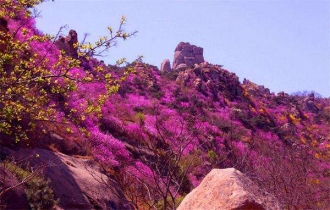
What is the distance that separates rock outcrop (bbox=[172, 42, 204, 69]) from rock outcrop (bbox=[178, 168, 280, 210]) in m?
59.9

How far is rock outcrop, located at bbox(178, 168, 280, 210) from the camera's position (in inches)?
151

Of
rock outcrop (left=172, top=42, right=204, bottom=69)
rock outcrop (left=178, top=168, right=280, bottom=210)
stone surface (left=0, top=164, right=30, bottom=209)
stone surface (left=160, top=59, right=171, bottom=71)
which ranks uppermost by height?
rock outcrop (left=172, top=42, right=204, bottom=69)

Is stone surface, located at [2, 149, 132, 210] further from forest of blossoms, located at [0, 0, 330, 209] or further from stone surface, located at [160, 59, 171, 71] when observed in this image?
stone surface, located at [160, 59, 171, 71]

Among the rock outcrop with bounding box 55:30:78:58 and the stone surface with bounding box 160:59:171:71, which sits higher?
the stone surface with bounding box 160:59:171:71

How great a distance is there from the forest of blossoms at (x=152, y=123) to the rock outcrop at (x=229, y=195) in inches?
37.4

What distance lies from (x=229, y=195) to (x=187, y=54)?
62436mm

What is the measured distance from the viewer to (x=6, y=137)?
1160 cm

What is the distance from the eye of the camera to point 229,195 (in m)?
3.97

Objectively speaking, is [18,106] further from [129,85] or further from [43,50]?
[129,85]

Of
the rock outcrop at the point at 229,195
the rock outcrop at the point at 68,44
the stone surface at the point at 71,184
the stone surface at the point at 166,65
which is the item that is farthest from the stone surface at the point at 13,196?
the stone surface at the point at 166,65

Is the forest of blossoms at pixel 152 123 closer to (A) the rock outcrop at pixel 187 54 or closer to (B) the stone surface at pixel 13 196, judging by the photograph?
(B) the stone surface at pixel 13 196

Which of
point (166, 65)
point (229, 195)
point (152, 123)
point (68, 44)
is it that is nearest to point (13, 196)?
point (229, 195)

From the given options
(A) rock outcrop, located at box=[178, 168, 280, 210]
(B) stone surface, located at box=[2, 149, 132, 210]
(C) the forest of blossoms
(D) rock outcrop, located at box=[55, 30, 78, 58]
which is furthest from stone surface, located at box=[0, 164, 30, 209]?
(D) rock outcrop, located at box=[55, 30, 78, 58]

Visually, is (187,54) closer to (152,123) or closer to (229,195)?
(152,123)
